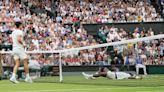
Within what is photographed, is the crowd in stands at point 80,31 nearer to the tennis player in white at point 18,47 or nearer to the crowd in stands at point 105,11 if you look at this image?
the crowd in stands at point 105,11

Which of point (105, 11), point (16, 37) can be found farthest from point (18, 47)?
point (105, 11)

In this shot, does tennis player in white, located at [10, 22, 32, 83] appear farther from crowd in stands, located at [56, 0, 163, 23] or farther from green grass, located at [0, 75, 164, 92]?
crowd in stands, located at [56, 0, 163, 23]

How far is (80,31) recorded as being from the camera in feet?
104

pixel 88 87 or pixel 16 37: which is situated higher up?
pixel 16 37

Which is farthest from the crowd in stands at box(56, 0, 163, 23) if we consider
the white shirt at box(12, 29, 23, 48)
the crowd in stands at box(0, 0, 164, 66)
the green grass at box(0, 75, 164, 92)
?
the green grass at box(0, 75, 164, 92)

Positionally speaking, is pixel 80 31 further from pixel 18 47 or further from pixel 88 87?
pixel 88 87

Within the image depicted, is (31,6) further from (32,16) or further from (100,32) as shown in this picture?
(100,32)

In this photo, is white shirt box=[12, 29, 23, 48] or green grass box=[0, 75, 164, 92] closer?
green grass box=[0, 75, 164, 92]

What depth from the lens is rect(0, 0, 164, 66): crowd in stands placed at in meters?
26.7

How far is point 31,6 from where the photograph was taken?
33.3 metres

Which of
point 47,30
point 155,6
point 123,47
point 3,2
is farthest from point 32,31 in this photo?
point 155,6

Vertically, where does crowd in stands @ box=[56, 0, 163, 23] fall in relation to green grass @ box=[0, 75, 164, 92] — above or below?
above

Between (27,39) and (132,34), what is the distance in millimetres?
7118

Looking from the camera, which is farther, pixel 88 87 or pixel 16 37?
pixel 16 37
